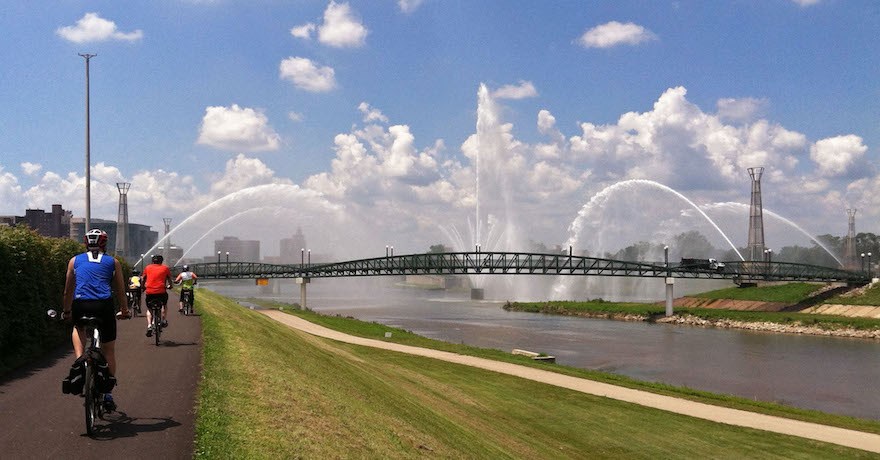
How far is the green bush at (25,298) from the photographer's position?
17.5 m

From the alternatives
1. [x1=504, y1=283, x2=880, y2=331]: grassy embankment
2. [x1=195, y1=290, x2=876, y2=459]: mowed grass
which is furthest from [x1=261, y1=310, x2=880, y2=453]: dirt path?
[x1=504, y1=283, x2=880, y2=331]: grassy embankment

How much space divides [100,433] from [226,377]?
4.41 meters

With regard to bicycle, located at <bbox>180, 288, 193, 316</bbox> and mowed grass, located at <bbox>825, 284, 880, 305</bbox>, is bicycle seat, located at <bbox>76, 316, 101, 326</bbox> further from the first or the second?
mowed grass, located at <bbox>825, 284, 880, 305</bbox>

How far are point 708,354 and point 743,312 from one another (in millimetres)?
39781

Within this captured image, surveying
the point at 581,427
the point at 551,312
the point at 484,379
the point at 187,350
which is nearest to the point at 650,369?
the point at 484,379

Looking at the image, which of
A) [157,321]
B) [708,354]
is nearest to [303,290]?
[708,354]

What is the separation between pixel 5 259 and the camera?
17.8 metres

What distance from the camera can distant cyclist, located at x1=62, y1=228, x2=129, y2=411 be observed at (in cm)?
1012

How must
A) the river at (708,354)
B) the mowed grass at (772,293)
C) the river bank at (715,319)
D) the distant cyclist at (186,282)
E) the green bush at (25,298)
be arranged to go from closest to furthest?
the green bush at (25,298)
the distant cyclist at (186,282)
the river at (708,354)
the river bank at (715,319)
the mowed grass at (772,293)

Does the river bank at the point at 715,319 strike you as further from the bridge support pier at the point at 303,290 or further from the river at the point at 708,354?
the bridge support pier at the point at 303,290

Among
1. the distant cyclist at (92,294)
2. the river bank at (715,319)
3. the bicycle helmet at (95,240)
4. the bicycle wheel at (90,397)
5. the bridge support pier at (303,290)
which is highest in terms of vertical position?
the bicycle helmet at (95,240)

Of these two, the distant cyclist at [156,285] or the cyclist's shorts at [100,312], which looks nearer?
the cyclist's shorts at [100,312]

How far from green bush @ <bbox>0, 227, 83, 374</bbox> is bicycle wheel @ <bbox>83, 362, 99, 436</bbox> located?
273 inches

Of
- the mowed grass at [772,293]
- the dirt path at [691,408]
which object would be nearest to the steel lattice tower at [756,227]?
the mowed grass at [772,293]
